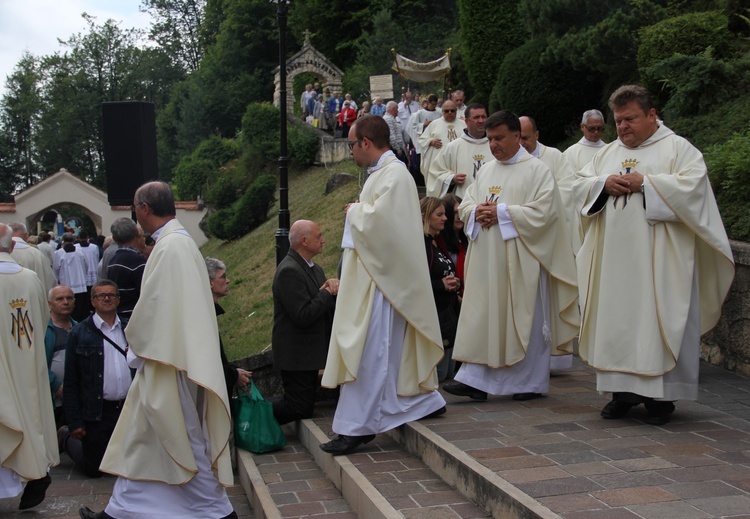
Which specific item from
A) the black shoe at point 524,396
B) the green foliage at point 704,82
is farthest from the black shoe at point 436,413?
the green foliage at point 704,82

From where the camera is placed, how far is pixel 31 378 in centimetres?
614

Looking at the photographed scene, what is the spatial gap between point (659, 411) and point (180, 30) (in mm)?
70962

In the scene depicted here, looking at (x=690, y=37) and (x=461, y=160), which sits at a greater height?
(x=690, y=37)

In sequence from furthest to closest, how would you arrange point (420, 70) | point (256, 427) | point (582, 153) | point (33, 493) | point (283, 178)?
1. point (420, 70)
2. point (283, 178)
3. point (582, 153)
4. point (256, 427)
5. point (33, 493)

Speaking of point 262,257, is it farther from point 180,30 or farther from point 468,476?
point 180,30

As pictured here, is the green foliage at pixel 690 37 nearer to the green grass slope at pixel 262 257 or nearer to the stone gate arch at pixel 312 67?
the green grass slope at pixel 262 257

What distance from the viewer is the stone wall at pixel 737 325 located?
7.27 m

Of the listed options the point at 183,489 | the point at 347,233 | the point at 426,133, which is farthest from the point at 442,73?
the point at 183,489

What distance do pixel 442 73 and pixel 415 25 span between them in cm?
1340

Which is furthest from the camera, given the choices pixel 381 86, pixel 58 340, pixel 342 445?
pixel 381 86

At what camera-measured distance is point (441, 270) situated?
7.29 meters

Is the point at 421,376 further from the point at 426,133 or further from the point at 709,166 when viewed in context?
the point at 426,133

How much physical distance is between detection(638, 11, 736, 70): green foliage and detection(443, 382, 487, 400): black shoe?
6199 millimetres

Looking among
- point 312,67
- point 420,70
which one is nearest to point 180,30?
point 312,67
